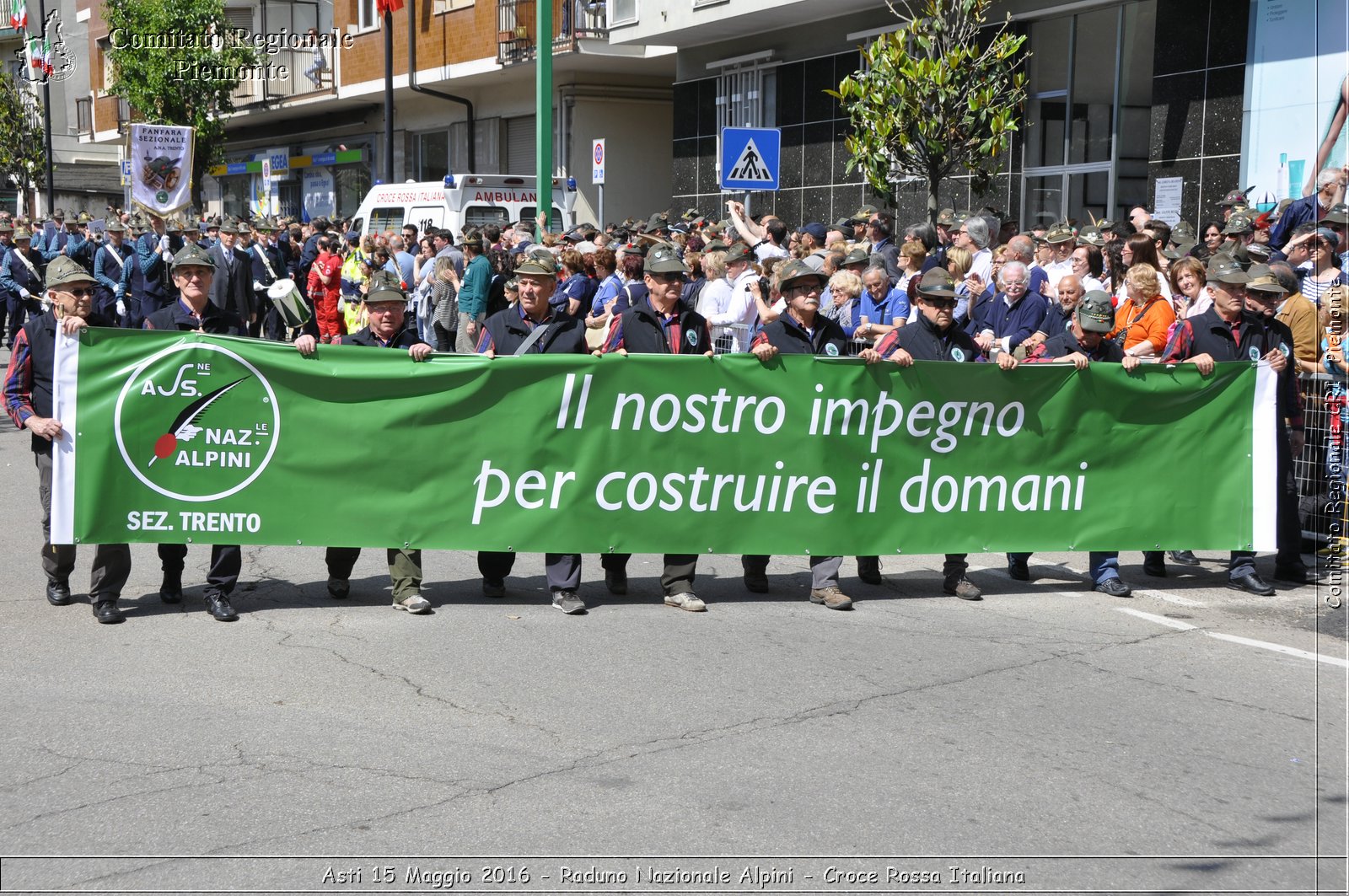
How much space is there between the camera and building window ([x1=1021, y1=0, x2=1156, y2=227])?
59.7ft

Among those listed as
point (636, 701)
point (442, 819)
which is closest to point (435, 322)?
point (636, 701)

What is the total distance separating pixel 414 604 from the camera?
773 cm

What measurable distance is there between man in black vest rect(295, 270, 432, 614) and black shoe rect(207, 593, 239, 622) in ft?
2.20

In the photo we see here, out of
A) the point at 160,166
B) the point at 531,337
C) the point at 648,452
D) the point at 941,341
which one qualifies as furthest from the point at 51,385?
the point at 160,166

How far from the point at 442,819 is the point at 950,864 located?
1.74m

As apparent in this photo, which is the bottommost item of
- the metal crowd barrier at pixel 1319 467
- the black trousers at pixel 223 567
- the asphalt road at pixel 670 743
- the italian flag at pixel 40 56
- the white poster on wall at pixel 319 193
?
the asphalt road at pixel 670 743

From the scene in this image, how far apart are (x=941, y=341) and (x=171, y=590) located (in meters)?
4.77

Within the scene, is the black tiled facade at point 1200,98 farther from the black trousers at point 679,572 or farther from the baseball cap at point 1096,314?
the black trousers at point 679,572

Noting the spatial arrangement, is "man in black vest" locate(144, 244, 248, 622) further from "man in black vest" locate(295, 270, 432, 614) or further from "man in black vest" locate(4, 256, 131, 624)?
"man in black vest" locate(295, 270, 432, 614)

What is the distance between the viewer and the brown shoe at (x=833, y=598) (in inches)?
320

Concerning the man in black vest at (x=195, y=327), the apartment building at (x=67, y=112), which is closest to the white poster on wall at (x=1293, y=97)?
the man in black vest at (x=195, y=327)

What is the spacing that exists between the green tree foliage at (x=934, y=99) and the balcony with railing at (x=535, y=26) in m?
13.3

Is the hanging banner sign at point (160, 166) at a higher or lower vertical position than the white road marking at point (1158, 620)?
higher

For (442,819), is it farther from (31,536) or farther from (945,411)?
(31,536)
